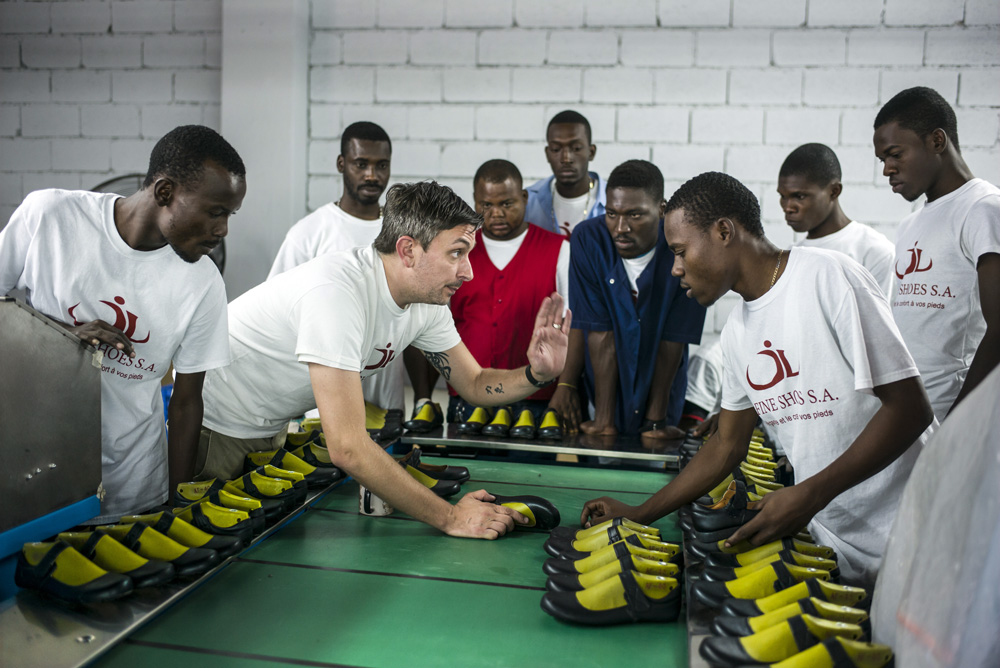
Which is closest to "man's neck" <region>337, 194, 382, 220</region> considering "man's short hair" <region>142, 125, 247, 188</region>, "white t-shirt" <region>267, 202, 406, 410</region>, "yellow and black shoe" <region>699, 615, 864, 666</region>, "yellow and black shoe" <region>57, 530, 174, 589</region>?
"white t-shirt" <region>267, 202, 406, 410</region>

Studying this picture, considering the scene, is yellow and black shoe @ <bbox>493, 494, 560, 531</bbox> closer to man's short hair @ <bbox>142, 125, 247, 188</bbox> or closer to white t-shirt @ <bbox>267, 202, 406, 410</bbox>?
man's short hair @ <bbox>142, 125, 247, 188</bbox>

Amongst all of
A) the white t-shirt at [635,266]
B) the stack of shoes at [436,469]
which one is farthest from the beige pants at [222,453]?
the white t-shirt at [635,266]

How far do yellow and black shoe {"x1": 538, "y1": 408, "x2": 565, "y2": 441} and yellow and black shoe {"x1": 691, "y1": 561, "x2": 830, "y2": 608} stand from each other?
1.31 meters

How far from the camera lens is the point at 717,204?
1674mm

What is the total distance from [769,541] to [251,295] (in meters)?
1.61

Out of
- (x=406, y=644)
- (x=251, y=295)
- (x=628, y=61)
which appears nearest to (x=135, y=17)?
(x=628, y=61)

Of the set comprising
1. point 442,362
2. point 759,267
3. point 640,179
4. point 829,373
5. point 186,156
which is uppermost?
point 640,179

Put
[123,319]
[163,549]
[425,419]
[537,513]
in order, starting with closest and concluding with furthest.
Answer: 1. [163,549]
2. [537,513]
3. [123,319]
4. [425,419]

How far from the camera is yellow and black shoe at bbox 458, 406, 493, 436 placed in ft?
8.72

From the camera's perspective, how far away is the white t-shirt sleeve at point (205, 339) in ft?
6.64

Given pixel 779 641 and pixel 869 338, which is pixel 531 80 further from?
pixel 779 641

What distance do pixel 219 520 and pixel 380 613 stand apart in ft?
1.44

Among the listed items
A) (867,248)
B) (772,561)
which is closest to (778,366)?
(772,561)

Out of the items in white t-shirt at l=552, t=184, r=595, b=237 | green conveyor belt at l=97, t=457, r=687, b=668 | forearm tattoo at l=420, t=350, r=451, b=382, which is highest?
white t-shirt at l=552, t=184, r=595, b=237
